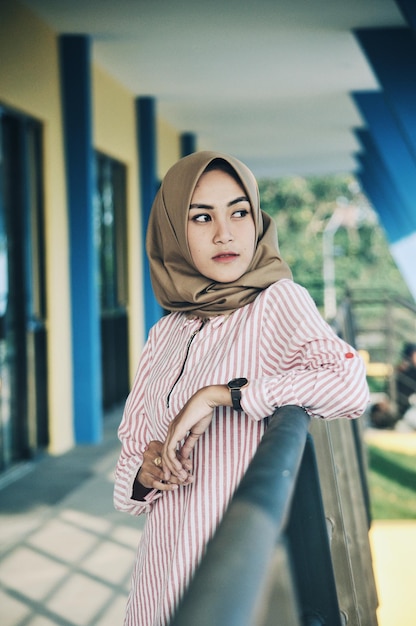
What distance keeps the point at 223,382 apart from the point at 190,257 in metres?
0.23

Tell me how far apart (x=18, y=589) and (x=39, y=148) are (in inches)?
145

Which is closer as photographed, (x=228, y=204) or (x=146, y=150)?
(x=228, y=204)

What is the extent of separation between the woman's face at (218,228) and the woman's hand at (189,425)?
22 cm

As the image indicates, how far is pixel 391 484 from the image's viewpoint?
7.27 meters

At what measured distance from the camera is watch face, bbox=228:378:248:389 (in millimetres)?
1280

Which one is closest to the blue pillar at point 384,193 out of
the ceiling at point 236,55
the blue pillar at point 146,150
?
the ceiling at point 236,55

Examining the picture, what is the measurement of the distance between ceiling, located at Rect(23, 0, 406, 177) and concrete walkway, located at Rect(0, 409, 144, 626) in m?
3.22

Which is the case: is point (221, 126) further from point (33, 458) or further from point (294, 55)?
point (33, 458)

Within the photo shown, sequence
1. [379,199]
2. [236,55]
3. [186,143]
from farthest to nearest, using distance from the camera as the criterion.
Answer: [379,199] → [186,143] → [236,55]

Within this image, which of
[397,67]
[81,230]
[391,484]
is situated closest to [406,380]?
[391,484]

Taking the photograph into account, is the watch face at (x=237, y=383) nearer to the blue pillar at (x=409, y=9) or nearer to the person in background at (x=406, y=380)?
the blue pillar at (x=409, y=9)

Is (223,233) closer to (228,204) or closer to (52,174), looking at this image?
(228,204)

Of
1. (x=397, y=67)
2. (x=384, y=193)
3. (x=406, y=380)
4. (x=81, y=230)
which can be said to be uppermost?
(x=384, y=193)

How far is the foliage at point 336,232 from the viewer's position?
38812mm
